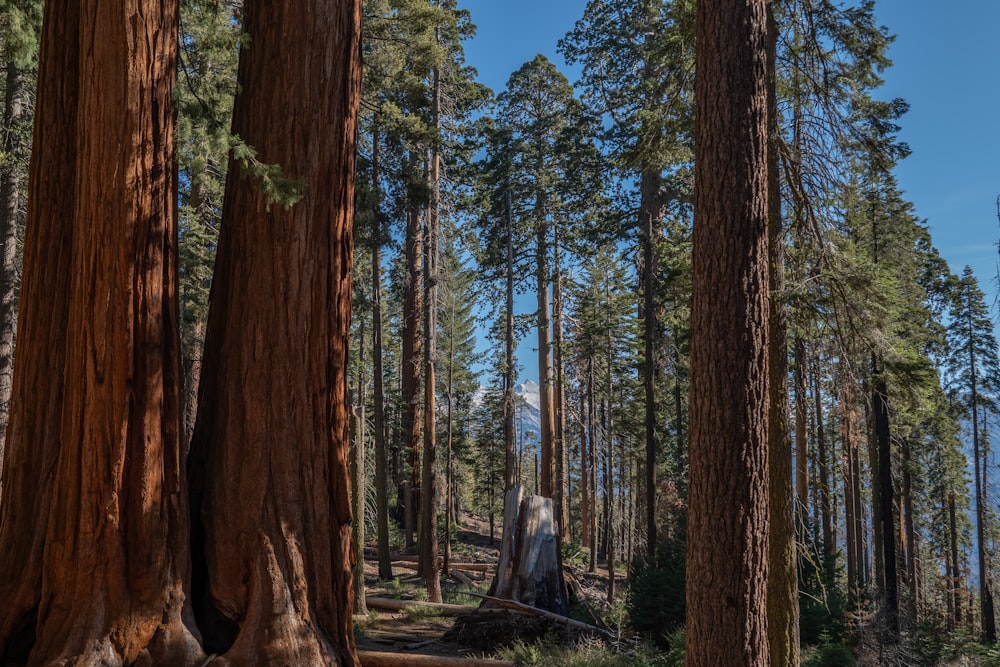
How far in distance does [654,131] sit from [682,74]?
2.42 ft

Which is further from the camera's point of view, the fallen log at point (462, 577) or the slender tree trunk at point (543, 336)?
the slender tree trunk at point (543, 336)

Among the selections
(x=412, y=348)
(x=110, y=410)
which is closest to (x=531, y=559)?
(x=110, y=410)

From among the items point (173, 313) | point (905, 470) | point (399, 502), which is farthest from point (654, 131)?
point (905, 470)

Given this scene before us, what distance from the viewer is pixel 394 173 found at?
13594 millimetres

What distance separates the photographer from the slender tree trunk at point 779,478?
24.4ft

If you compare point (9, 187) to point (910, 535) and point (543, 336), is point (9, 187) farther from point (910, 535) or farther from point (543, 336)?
point (910, 535)

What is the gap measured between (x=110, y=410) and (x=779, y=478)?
6741 millimetres

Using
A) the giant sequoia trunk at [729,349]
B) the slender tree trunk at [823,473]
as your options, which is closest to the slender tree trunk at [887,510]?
the slender tree trunk at [823,473]

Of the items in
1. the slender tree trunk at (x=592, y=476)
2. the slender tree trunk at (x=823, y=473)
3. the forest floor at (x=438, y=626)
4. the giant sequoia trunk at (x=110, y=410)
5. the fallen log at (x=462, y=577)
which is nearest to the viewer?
the giant sequoia trunk at (x=110, y=410)

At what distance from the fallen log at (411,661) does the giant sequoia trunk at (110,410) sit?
1.80 m

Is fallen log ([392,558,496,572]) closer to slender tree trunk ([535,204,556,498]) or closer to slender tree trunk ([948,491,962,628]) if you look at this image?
slender tree trunk ([535,204,556,498])

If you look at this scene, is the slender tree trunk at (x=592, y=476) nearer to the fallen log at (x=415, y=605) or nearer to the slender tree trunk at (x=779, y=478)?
the fallen log at (x=415, y=605)

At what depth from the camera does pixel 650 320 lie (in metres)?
16.2

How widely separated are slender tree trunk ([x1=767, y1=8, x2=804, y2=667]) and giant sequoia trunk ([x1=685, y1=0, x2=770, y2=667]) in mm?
2041
